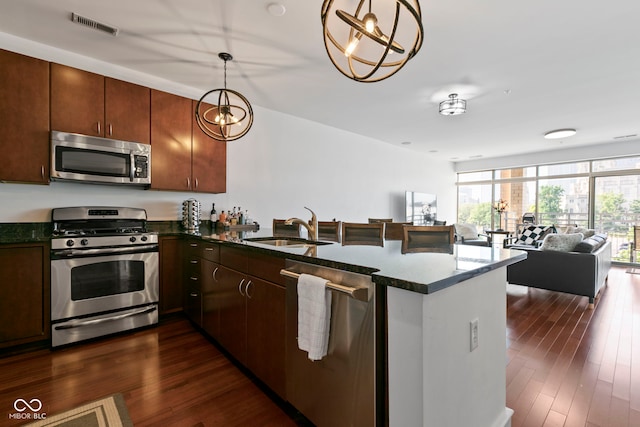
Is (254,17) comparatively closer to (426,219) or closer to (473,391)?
(473,391)

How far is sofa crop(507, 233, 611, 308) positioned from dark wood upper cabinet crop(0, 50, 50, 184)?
5602mm

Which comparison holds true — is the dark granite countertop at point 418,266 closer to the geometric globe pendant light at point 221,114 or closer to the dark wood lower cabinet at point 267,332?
the dark wood lower cabinet at point 267,332

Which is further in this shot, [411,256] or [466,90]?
[466,90]

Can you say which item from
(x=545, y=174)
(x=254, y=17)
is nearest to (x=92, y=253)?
(x=254, y=17)

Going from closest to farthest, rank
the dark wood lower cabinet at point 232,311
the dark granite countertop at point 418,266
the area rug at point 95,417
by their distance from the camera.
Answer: the dark granite countertop at point 418,266
the area rug at point 95,417
the dark wood lower cabinet at point 232,311

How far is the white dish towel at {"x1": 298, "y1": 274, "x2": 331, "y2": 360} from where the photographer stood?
130cm

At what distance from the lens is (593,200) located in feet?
21.8

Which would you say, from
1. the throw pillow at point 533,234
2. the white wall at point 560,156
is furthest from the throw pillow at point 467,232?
the white wall at point 560,156

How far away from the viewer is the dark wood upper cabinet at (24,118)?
7.70 feet

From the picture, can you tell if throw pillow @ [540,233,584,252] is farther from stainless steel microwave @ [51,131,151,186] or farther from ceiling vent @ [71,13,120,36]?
ceiling vent @ [71,13,120,36]

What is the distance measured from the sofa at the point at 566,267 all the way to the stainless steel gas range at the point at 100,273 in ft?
15.4

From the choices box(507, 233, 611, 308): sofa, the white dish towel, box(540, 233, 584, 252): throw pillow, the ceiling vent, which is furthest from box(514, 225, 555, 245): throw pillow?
the ceiling vent

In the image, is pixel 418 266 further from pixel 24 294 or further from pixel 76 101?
pixel 76 101

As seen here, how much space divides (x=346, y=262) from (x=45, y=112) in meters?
3.02
